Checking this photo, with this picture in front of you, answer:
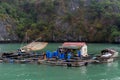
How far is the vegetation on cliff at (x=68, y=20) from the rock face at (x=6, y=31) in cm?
142

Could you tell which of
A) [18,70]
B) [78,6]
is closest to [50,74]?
[18,70]

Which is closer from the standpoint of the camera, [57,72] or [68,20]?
[57,72]

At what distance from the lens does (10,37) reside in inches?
3725

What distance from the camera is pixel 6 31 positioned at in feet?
312

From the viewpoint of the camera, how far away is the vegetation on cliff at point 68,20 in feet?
297

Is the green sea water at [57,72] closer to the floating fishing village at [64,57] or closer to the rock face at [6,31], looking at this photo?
the floating fishing village at [64,57]

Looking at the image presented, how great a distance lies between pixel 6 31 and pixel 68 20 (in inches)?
645

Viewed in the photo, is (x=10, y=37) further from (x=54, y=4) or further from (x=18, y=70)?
(x=18, y=70)

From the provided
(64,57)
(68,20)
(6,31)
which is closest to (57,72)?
(64,57)

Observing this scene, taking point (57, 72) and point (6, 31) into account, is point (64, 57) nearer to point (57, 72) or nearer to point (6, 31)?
point (57, 72)

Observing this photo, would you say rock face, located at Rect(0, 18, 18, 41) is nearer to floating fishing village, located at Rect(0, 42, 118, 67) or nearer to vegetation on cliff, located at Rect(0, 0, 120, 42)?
vegetation on cliff, located at Rect(0, 0, 120, 42)

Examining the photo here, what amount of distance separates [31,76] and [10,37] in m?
58.6

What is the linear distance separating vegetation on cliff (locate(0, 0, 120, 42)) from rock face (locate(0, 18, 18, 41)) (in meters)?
1.42

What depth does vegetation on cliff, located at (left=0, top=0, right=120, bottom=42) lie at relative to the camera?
90625mm
